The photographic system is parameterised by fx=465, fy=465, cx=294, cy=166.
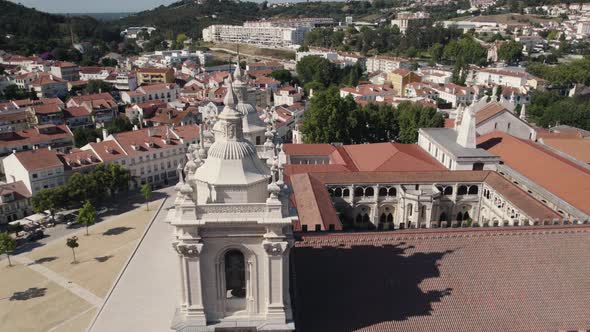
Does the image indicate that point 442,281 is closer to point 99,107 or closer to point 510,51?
point 99,107

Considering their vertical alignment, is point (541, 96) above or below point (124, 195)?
above

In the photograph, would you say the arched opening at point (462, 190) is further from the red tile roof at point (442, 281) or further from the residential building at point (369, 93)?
the residential building at point (369, 93)

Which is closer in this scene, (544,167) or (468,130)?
(544,167)

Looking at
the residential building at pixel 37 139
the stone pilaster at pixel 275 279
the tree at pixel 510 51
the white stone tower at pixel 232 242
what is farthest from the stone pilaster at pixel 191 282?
the tree at pixel 510 51

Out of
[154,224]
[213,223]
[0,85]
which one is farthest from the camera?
[0,85]

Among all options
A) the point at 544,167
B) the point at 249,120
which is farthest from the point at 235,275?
the point at 544,167

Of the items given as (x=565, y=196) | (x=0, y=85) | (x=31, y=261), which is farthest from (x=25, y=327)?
(x=0, y=85)

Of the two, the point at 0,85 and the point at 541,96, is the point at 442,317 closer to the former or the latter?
the point at 541,96

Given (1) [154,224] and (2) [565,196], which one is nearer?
(2) [565,196]
